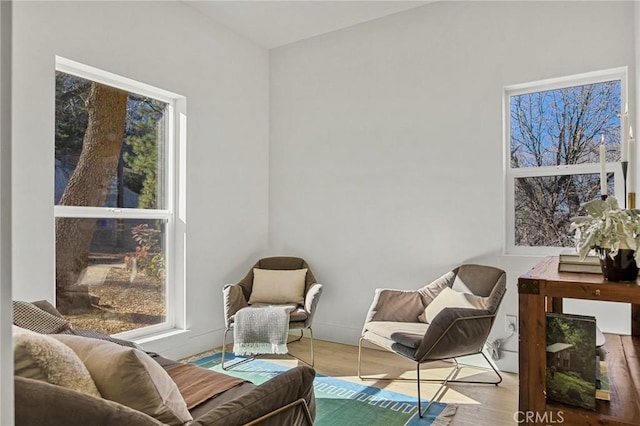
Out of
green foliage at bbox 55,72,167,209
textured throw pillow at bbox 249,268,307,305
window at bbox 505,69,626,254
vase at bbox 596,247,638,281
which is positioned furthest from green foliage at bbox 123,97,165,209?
vase at bbox 596,247,638,281

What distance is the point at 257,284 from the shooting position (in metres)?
3.57

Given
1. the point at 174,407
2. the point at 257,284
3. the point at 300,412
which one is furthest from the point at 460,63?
the point at 174,407

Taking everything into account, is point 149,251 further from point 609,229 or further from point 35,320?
point 609,229

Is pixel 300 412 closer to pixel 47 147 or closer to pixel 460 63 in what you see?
pixel 47 147

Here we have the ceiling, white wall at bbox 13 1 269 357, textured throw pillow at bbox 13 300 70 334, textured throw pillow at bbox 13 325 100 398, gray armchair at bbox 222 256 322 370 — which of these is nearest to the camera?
textured throw pillow at bbox 13 325 100 398

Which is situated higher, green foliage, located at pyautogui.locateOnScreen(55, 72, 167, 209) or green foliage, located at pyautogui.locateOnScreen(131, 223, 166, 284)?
green foliage, located at pyautogui.locateOnScreen(55, 72, 167, 209)

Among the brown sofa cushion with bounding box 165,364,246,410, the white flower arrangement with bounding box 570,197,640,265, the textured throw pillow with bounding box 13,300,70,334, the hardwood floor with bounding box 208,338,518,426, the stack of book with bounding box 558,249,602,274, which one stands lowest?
the hardwood floor with bounding box 208,338,518,426

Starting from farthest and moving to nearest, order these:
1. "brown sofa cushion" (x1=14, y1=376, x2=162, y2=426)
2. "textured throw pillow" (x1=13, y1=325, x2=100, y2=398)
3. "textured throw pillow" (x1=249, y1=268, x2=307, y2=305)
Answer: "textured throw pillow" (x1=249, y1=268, x2=307, y2=305)
"textured throw pillow" (x1=13, y1=325, x2=100, y2=398)
"brown sofa cushion" (x1=14, y1=376, x2=162, y2=426)

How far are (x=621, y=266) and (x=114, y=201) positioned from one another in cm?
302

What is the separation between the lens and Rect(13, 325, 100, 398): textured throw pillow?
96 centimetres

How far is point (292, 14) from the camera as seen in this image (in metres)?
3.53

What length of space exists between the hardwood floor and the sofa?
4.54ft

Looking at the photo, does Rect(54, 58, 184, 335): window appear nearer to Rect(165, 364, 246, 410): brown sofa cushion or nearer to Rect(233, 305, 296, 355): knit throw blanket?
Rect(233, 305, 296, 355): knit throw blanket

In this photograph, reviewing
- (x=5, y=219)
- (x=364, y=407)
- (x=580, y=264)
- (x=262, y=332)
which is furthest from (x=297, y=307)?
(x=5, y=219)
